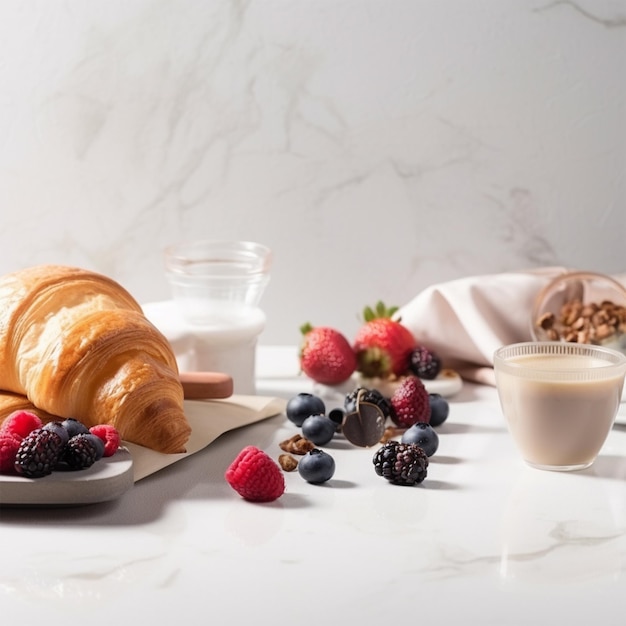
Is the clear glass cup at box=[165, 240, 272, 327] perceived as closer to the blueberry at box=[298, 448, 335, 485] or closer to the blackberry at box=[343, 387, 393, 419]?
the blackberry at box=[343, 387, 393, 419]

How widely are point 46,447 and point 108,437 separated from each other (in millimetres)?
83

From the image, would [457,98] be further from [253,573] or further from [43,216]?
[253,573]

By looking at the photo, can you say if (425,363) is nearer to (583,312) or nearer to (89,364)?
(583,312)

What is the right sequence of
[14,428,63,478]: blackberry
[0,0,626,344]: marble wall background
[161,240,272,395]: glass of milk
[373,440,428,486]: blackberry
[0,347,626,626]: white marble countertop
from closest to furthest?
[0,347,626,626]: white marble countertop < [14,428,63,478]: blackberry < [373,440,428,486]: blackberry < [161,240,272,395]: glass of milk < [0,0,626,344]: marble wall background

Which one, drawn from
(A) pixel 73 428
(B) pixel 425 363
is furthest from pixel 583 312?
(A) pixel 73 428

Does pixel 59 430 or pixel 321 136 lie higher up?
pixel 321 136

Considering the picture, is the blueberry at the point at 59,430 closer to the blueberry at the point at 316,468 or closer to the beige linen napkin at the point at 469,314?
the blueberry at the point at 316,468

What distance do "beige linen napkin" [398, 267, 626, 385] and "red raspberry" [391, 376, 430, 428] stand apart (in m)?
Answer: 0.32

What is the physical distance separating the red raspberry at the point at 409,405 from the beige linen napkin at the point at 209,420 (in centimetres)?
18

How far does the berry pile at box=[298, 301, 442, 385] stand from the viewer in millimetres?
1576

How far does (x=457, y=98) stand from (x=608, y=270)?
1.39 ft

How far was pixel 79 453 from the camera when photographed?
1037 millimetres

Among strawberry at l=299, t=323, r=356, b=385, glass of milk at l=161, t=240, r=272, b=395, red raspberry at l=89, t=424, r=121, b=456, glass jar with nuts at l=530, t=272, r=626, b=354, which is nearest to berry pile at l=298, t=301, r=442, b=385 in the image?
strawberry at l=299, t=323, r=356, b=385

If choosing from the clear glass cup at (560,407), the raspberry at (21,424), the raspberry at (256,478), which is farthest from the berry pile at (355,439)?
the raspberry at (21,424)
